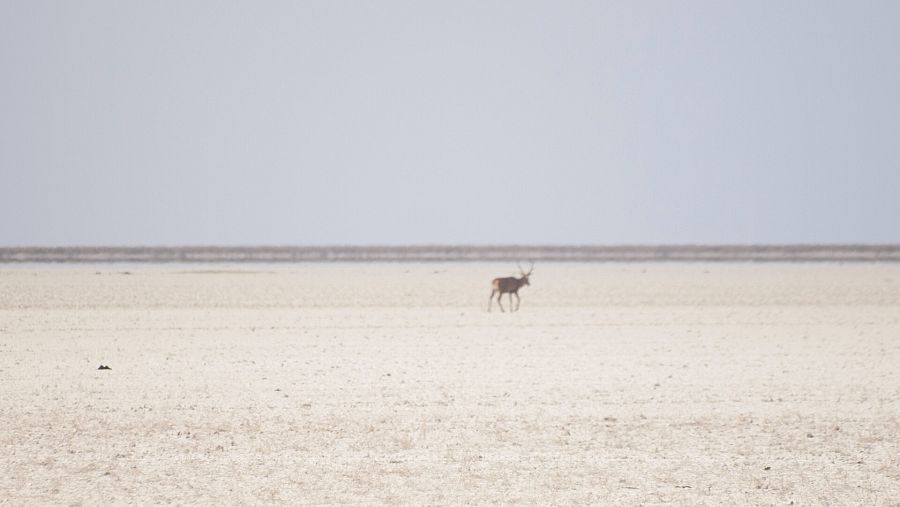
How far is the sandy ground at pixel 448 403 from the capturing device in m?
8.59

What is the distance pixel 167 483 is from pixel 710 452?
4964mm

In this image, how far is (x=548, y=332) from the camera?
20.1 meters

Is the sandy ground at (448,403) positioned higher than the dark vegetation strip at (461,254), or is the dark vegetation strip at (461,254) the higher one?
the dark vegetation strip at (461,254)

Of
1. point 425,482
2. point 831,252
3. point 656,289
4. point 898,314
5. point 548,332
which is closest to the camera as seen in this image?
point 425,482

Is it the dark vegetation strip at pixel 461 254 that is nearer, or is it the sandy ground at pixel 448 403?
the sandy ground at pixel 448 403

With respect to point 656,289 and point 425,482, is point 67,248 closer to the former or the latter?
point 656,289

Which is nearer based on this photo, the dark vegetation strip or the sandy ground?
the sandy ground

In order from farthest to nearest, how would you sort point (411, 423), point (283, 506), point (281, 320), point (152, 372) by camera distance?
point (281, 320) → point (152, 372) → point (411, 423) → point (283, 506)

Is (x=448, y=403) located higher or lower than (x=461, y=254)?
lower

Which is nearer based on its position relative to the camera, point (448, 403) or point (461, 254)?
point (448, 403)

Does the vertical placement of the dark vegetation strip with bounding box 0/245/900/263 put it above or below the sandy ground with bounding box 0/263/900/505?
above

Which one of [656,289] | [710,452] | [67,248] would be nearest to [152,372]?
[710,452]

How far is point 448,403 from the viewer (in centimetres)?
1226

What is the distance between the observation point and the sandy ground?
859cm
